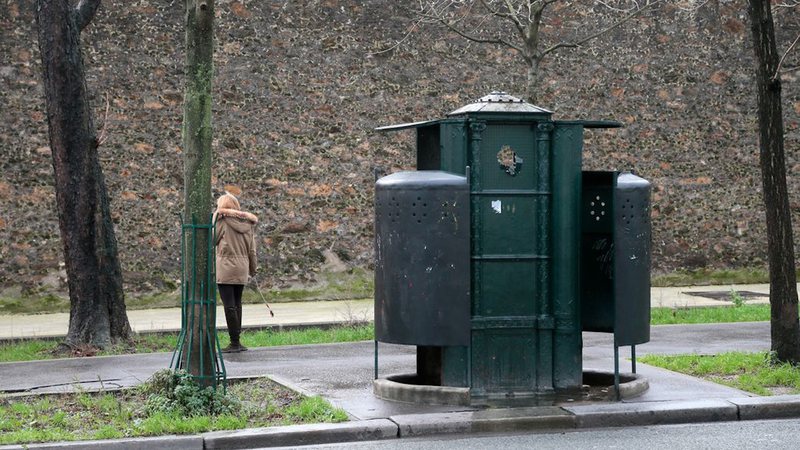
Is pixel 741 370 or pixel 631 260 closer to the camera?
pixel 631 260

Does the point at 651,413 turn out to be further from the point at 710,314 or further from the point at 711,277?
the point at 711,277

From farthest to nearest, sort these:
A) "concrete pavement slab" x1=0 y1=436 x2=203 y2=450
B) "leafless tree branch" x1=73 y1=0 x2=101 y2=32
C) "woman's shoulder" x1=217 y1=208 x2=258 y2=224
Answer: "leafless tree branch" x1=73 y1=0 x2=101 y2=32, "woman's shoulder" x1=217 y1=208 x2=258 y2=224, "concrete pavement slab" x1=0 y1=436 x2=203 y2=450

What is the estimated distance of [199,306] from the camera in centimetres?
853

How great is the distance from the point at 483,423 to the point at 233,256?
17.5ft

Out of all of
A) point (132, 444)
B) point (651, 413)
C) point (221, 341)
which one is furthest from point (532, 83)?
point (132, 444)

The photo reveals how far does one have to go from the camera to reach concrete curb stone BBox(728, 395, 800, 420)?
27.4 ft

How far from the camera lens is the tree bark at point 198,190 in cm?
848

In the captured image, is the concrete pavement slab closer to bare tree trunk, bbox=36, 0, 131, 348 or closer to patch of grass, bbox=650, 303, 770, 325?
bare tree trunk, bbox=36, 0, 131, 348

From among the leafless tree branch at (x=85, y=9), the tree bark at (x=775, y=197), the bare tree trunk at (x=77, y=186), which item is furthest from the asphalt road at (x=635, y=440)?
the leafless tree branch at (x=85, y=9)

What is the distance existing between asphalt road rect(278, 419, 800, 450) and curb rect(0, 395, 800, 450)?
0.41 feet

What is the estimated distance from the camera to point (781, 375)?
945cm

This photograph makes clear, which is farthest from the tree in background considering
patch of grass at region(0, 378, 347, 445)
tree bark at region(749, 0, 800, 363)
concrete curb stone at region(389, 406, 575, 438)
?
concrete curb stone at region(389, 406, 575, 438)

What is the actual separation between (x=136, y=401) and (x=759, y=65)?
594cm

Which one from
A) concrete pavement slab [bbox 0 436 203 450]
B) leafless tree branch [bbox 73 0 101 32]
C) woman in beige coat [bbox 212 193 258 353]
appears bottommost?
concrete pavement slab [bbox 0 436 203 450]
